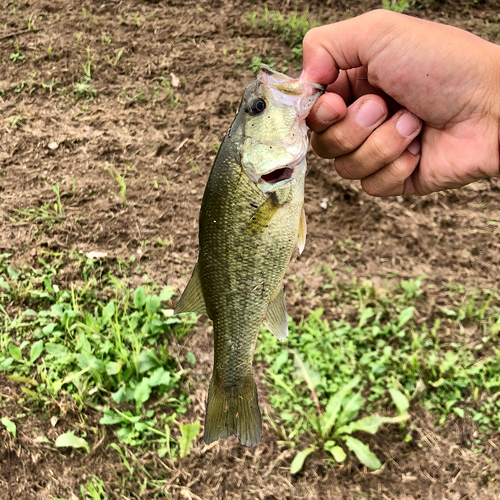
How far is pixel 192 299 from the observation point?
5.82 feet

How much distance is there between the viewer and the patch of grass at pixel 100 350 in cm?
272

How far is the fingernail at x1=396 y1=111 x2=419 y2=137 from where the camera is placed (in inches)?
79.0

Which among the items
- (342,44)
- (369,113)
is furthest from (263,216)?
(342,44)

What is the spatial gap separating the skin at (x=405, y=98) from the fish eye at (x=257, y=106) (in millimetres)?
394

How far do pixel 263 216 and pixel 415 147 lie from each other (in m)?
1.03

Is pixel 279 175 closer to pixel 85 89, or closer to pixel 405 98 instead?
pixel 405 98

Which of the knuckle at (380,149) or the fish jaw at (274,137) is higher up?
the fish jaw at (274,137)

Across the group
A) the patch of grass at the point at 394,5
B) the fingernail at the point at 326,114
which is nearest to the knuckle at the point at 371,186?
the fingernail at the point at 326,114

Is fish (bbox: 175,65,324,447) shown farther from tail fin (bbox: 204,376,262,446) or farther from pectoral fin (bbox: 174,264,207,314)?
tail fin (bbox: 204,376,262,446)

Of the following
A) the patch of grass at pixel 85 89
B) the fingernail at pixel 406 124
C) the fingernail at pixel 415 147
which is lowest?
the patch of grass at pixel 85 89

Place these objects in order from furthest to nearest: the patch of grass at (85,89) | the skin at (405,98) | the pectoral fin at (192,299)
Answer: the patch of grass at (85,89) → the skin at (405,98) → the pectoral fin at (192,299)

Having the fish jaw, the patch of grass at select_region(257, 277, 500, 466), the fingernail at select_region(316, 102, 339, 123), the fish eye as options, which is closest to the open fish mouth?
the fish jaw

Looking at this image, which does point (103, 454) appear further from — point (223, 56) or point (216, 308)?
point (223, 56)

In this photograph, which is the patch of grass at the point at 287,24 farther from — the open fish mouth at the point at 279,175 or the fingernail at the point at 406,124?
the open fish mouth at the point at 279,175
